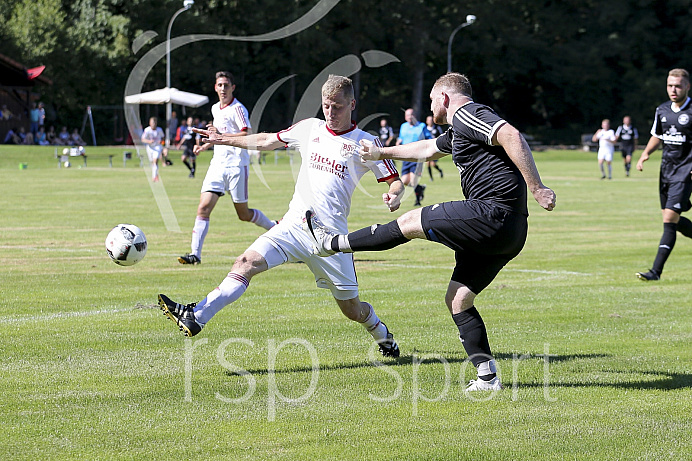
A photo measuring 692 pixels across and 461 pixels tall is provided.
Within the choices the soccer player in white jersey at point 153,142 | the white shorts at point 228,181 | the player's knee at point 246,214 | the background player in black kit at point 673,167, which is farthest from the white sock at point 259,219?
the soccer player in white jersey at point 153,142

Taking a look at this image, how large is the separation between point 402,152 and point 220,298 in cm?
167

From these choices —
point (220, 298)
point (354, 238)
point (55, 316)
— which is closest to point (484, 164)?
point (354, 238)

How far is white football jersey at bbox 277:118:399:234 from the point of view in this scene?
22.8 ft

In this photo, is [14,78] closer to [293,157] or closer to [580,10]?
[293,157]

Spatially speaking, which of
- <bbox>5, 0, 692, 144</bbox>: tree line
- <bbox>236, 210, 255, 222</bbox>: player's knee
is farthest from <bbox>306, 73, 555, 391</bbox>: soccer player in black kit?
<bbox>5, 0, 692, 144</bbox>: tree line

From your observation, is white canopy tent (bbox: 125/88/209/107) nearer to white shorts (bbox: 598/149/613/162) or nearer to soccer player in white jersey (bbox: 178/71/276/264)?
white shorts (bbox: 598/149/613/162)

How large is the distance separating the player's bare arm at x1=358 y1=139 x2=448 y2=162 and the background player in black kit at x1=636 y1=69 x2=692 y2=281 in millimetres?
5816

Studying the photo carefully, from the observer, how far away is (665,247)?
11.6m

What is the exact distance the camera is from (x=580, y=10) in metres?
79.9

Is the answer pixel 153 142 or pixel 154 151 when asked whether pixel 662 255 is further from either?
pixel 153 142

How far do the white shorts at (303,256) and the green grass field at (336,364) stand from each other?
0.60 metres

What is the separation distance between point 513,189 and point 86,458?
9.97ft

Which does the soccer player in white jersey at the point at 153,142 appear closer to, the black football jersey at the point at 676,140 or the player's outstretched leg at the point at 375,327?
→ the black football jersey at the point at 676,140

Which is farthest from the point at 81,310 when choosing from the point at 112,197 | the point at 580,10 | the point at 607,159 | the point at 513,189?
the point at 580,10
